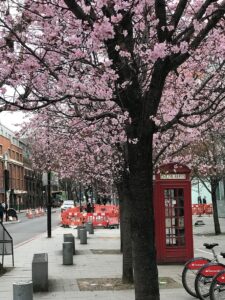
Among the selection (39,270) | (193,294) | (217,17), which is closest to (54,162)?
(39,270)

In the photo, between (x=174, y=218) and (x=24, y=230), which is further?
(x=24, y=230)

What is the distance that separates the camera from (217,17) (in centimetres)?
575

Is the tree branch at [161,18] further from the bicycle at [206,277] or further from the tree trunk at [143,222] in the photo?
the bicycle at [206,277]

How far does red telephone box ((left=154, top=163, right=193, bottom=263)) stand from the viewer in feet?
44.3

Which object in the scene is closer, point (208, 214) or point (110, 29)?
point (110, 29)

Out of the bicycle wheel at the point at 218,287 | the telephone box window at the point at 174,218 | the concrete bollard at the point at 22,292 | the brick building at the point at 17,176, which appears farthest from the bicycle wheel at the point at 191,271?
the brick building at the point at 17,176

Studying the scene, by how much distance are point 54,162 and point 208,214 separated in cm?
2274

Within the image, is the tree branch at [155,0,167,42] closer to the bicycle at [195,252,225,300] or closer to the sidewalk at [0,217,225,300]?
the bicycle at [195,252,225,300]

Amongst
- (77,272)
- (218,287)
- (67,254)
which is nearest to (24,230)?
(67,254)

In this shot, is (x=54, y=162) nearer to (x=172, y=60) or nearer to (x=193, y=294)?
(x=193, y=294)

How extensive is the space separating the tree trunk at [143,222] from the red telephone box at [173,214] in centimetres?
A: 742

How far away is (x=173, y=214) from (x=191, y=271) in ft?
15.8

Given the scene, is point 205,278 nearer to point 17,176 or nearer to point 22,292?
point 22,292

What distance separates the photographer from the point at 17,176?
3871 inches
